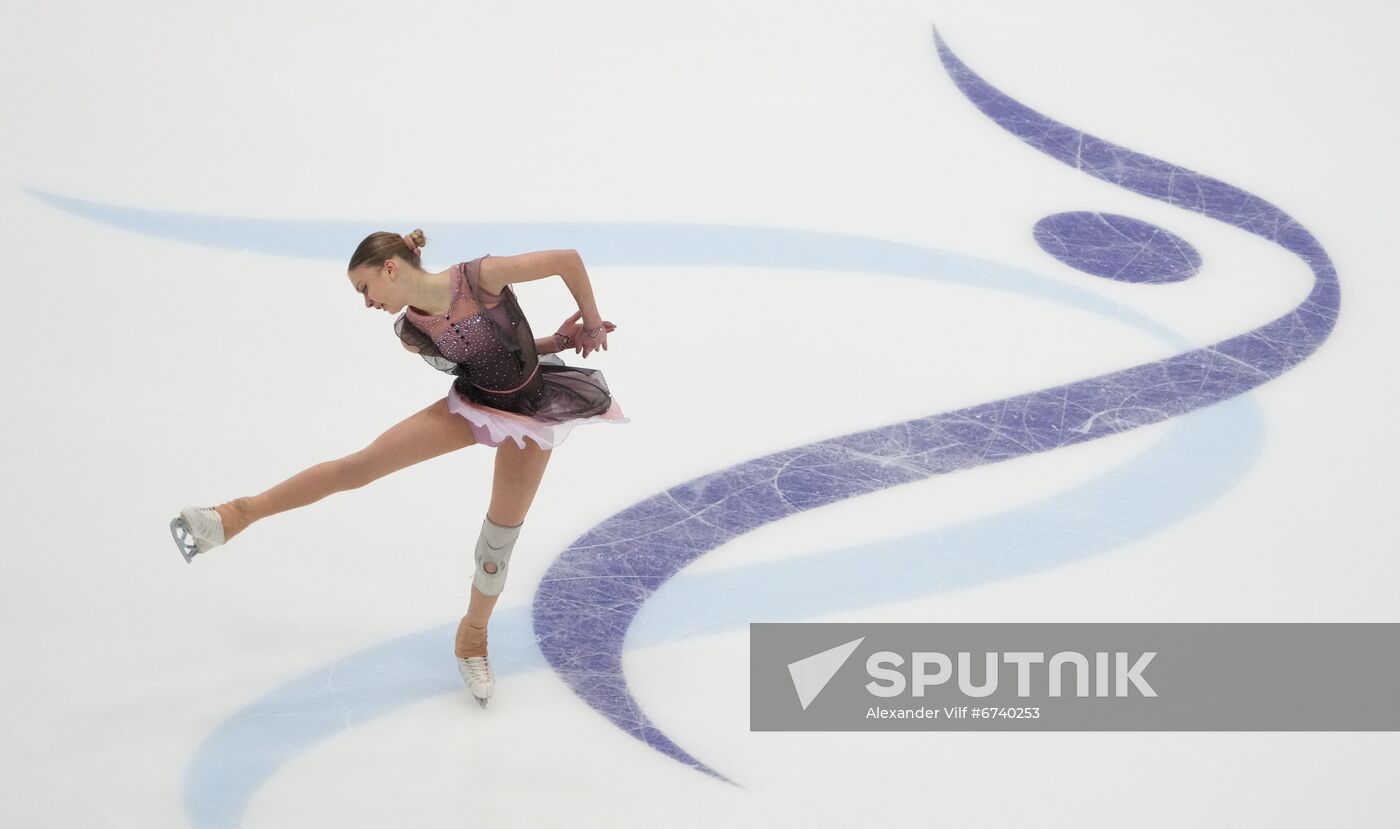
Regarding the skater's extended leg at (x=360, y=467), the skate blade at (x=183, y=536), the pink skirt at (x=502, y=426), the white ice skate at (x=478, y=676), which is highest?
the pink skirt at (x=502, y=426)

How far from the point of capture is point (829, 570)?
495 centimetres

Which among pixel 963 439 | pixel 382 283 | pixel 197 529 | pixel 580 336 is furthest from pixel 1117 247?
pixel 197 529

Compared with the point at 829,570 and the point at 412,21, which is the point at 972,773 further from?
the point at 412,21

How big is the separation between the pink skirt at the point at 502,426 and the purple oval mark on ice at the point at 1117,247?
296cm

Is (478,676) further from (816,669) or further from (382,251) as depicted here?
(382,251)

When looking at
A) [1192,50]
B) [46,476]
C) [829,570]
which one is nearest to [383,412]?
[46,476]

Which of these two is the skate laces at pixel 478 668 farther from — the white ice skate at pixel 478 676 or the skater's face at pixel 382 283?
the skater's face at pixel 382 283

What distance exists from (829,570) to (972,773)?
87 cm

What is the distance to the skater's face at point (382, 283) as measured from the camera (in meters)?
3.96

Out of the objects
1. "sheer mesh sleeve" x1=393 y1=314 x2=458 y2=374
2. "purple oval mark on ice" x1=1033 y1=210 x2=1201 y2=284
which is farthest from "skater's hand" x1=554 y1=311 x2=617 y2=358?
"purple oval mark on ice" x1=1033 y1=210 x2=1201 y2=284

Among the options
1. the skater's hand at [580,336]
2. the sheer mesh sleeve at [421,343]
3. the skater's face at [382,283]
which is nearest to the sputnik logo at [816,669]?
the skater's hand at [580,336]

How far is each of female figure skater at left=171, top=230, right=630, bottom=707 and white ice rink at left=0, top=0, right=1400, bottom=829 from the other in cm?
60

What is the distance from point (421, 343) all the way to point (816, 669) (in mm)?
1408

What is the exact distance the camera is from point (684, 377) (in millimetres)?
5758
